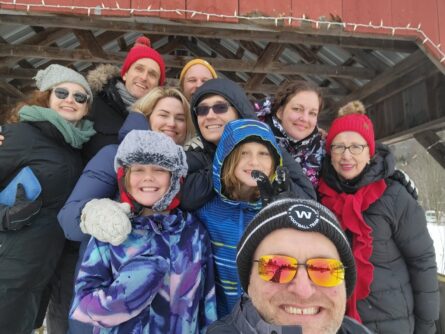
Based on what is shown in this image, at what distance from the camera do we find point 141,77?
9.57 ft

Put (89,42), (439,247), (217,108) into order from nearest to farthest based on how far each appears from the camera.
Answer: (217,108)
(89,42)
(439,247)

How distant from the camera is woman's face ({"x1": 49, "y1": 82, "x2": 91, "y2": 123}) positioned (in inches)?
98.0

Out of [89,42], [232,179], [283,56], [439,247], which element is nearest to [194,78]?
[232,179]

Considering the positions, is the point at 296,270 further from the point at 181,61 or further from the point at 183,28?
the point at 181,61

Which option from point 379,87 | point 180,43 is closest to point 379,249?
point 379,87

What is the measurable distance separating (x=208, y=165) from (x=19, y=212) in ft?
3.79

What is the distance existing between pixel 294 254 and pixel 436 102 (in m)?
4.43

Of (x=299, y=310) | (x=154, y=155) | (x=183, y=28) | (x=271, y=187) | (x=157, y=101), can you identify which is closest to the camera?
(x=299, y=310)

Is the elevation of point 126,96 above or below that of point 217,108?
above

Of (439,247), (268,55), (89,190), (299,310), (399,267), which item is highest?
(268,55)

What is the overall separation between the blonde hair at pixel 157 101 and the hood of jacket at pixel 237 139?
597 mm

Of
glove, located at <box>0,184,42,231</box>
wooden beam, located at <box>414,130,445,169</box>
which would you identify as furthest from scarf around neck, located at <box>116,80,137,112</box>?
wooden beam, located at <box>414,130,445,169</box>

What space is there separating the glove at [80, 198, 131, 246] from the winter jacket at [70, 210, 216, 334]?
0.10m

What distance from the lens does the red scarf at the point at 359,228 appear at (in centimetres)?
236
